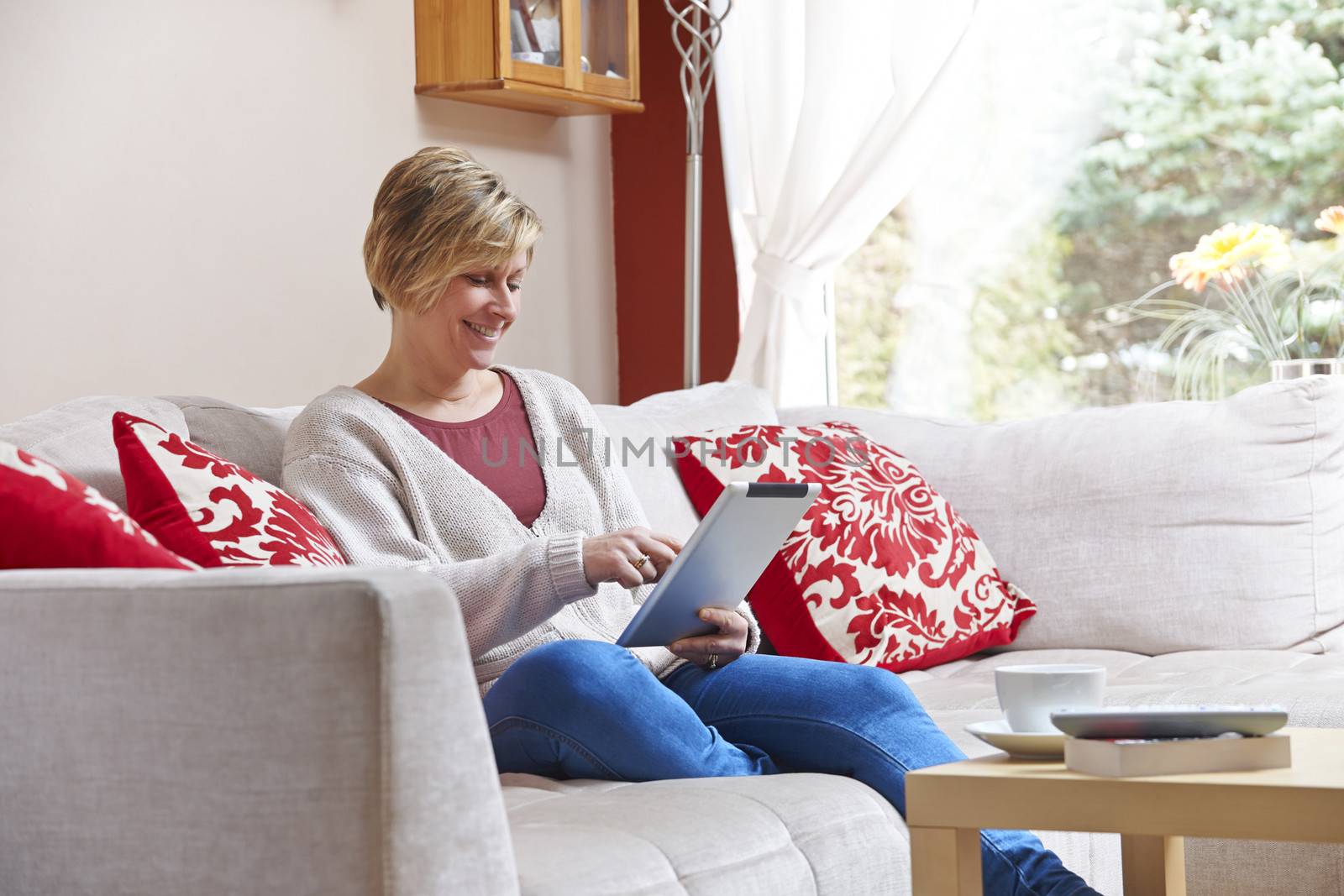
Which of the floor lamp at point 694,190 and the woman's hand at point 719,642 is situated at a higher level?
the floor lamp at point 694,190

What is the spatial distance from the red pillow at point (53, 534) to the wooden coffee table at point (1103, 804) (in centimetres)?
68

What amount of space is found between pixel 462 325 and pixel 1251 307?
1967mm

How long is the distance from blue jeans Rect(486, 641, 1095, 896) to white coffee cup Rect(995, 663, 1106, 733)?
271 millimetres

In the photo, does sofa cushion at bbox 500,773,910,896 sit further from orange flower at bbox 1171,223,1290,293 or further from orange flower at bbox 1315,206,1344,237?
orange flower at bbox 1315,206,1344,237

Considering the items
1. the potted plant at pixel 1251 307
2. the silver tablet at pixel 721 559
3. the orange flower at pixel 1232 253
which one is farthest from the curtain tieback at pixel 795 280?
the silver tablet at pixel 721 559

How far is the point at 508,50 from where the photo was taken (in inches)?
125

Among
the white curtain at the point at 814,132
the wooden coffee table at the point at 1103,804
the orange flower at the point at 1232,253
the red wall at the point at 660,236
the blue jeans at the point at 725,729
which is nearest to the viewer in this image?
the wooden coffee table at the point at 1103,804

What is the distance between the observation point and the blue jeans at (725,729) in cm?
162

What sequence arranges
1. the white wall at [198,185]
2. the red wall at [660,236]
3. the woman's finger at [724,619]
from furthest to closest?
1. the red wall at [660,236]
2. the white wall at [198,185]
3. the woman's finger at [724,619]

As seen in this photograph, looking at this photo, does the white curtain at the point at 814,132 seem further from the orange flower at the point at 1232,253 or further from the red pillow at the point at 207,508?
the red pillow at the point at 207,508

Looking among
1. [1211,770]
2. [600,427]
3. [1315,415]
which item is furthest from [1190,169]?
[1211,770]

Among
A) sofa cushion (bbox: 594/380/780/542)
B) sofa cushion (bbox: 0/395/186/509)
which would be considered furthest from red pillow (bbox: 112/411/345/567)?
sofa cushion (bbox: 594/380/780/542)

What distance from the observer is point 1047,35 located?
12.0 feet

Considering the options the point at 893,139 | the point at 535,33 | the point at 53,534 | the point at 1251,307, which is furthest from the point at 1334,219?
the point at 53,534
